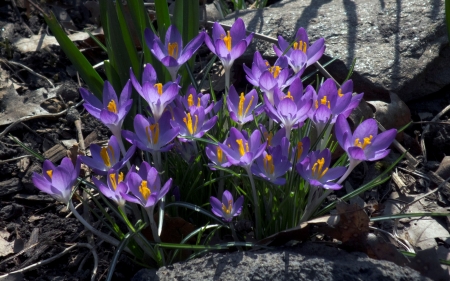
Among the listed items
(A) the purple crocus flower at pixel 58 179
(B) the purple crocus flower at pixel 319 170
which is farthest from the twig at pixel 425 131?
(A) the purple crocus flower at pixel 58 179

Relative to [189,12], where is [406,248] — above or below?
below

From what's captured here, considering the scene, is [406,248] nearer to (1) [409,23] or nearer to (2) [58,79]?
(1) [409,23]

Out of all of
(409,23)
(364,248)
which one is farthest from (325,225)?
(409,23)

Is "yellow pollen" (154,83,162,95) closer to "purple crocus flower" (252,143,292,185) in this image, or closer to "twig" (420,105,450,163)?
"purple crocus flower" (252,143,292,185)

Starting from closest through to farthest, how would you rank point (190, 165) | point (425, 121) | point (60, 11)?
point (190, 165) < point (425, 121) < point (60, 11)

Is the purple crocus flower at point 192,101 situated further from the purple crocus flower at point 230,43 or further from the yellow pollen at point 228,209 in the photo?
the yellow pollen at point 228,209

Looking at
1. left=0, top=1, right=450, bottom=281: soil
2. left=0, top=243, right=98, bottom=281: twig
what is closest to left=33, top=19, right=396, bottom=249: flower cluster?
left=0, top=243, right=98, bottom=281: twig
